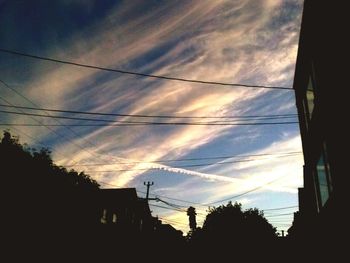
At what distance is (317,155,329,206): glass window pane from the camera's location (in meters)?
14.2

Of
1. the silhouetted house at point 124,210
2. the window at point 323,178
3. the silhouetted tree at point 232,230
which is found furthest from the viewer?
the silhouetted tree at point 232,230

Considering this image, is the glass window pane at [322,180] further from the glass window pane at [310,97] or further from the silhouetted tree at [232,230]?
the silhouetted tree at [232,230]

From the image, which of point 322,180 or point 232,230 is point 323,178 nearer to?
point 322,180

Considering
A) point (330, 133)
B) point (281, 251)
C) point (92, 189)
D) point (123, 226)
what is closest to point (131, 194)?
point (123, 226)

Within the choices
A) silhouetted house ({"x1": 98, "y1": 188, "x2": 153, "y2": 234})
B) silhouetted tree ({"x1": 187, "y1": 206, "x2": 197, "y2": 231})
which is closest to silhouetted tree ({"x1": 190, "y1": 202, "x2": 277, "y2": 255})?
silhouetted tree ({"x1": 187, "y1": 206, "x2": 197, "y2": 231})

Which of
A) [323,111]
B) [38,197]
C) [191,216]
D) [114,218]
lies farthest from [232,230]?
[323,111]

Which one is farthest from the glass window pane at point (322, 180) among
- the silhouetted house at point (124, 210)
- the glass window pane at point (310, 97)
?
the silhouetted house at point (124, 210)

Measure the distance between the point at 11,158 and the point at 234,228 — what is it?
110ft

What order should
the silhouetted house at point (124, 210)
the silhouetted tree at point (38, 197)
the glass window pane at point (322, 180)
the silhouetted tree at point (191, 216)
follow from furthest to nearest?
the silhouetted tree at point (191, 216)
the silhouetted house at point (124, 210)
the silhouetted tree at point (38, 197)
the glass window pane at point (322, 180)

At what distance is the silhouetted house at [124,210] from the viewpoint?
3344 centimetres

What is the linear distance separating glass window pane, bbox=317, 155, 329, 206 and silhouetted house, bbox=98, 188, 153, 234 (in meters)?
20.2

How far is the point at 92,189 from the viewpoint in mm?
27016

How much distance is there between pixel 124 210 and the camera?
3750 cm

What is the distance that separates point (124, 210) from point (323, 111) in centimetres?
2805
